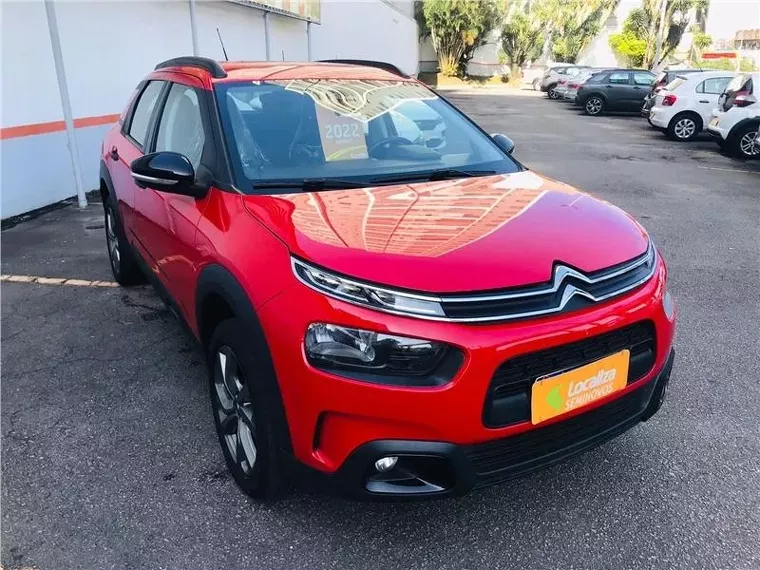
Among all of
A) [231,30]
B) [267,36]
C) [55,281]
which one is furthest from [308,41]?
[55,281]

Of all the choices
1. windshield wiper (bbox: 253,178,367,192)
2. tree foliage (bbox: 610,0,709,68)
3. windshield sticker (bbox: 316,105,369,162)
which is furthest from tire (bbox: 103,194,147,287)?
tree foliage (bbox: 610,0,709,68)

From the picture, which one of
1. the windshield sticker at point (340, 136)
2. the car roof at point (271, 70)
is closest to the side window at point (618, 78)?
the car roof at point (271, 70)

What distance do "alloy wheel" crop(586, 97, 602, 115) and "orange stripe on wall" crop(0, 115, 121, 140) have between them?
1671 centimetres

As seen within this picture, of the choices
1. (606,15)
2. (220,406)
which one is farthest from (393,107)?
(606,15)

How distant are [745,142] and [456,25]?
2868 centimetres

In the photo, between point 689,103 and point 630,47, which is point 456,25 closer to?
point 630,47

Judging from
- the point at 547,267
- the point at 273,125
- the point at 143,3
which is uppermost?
the point at 143,3

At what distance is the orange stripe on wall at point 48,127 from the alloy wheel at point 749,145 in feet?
35.1

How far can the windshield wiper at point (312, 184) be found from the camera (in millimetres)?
2637

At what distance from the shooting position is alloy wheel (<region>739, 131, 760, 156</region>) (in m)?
11.4

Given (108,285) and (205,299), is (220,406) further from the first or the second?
(108,285)

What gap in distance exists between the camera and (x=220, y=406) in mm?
2641

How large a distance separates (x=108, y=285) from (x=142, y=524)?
117 inches

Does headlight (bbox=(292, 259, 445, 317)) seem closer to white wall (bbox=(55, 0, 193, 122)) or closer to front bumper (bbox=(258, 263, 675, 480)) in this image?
front bumper (bbox=(258, 263, 675, 480))
